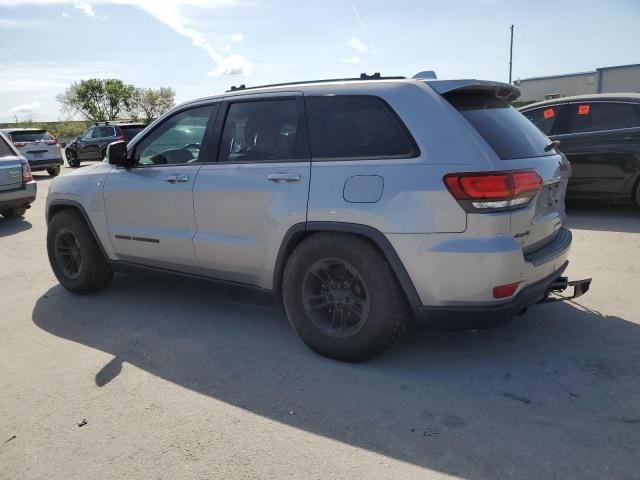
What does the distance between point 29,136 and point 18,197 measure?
8718 mm

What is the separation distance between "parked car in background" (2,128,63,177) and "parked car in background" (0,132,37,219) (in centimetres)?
743

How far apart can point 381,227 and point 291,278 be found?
781 millimetres

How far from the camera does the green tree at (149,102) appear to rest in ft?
191

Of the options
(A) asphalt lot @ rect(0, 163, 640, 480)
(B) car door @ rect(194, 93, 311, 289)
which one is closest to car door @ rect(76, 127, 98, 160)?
(A) asphalt lot @ rect(0, 163, 640, 480)

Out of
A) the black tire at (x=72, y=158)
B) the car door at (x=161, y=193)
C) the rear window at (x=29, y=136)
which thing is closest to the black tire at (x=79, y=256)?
the car door at (x=161, y=193)

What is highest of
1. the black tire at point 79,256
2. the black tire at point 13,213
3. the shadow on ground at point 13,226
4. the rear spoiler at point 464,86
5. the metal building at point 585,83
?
the metal building at point 585,83

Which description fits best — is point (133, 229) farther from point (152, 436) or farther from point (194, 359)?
point (152, 436)

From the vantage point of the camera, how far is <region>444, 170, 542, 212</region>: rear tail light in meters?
2.86

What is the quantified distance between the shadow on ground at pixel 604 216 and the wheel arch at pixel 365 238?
4768 mm

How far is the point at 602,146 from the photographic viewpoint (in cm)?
735

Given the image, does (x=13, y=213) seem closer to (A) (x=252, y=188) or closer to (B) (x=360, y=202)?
(A) (x=252, y=188)

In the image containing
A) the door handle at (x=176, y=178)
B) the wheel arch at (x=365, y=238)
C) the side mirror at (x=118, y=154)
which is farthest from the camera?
the side mirror at (x=118, y=154)

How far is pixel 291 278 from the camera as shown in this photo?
3512 mm

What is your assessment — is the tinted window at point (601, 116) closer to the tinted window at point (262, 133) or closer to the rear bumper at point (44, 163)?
the tinted window at point (262, 133)
